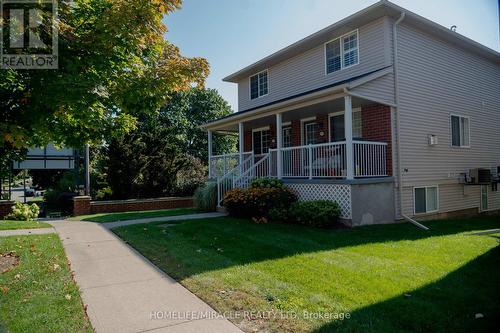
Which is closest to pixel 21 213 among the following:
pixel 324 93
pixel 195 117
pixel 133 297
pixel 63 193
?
pixel 63 193

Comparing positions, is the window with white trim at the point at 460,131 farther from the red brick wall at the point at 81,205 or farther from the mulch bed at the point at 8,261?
the red brick wall at the point at 81,205

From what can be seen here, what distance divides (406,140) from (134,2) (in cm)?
939

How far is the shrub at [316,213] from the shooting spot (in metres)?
8.95

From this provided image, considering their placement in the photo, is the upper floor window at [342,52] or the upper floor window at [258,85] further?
the upper floor window at [258,85]

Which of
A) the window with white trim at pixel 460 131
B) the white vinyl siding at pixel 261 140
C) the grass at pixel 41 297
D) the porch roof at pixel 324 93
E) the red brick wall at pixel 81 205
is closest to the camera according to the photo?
the grass at pixel 41 297

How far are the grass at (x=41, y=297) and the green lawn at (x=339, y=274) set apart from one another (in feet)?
4.62

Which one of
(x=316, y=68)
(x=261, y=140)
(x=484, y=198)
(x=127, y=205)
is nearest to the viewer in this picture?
(x=316, y=68)

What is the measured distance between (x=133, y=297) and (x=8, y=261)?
128 inches

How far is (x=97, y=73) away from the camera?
5.46 meters

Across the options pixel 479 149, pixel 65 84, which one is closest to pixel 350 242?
pixel 65 84

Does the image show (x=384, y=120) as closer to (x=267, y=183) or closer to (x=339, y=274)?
(x=267, y=183)

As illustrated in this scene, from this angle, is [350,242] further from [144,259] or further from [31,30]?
[31,30]

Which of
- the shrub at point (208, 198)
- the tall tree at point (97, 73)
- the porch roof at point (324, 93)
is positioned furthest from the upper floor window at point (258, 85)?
the tall tree at point (97, 73)

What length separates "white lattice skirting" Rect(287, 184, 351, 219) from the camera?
30.3 ft
